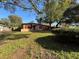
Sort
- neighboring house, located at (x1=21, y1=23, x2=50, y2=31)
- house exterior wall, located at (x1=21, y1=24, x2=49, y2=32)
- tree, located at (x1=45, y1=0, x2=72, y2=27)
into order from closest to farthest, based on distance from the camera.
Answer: tree, located at (x1=45, y1=0, x2=72, y2=27) < house exterior wall, located at (x1=21, y1=24, x2=49, y2=32) < neighboring house, located at (x1=21, y1=23, x2=50, y2=31)

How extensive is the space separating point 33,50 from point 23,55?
167 centimetres

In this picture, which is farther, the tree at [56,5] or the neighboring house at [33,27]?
the neighboring house at [33,27]

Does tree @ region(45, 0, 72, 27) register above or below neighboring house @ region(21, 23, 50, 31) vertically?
above

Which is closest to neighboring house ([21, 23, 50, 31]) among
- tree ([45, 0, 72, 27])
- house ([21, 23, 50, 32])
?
house ([21, 23, 50, 32])

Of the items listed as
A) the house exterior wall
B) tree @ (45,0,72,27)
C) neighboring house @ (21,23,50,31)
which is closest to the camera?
tree @ (45,0,72,27)

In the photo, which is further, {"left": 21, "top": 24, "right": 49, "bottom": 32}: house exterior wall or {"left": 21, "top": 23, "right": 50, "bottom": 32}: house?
{"left": 21, "top": 23, "right": 50, "bottom": 32}: house

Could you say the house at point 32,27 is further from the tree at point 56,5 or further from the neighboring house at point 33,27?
the tree at point 56,5

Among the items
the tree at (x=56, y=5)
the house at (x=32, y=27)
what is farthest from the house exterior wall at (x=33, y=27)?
the tree at (x=56, y=5)

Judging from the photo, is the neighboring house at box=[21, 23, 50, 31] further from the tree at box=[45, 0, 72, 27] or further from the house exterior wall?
the tree at box=[45, 0, 72, 27]

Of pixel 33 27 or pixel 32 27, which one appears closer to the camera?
pixel 32 27

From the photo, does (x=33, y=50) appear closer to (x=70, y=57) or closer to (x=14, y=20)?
(x=70, y=57)

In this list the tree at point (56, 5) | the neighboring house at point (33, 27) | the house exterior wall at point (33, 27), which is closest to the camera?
the tree at point (56, 5)

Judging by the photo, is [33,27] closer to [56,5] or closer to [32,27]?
[32,27]

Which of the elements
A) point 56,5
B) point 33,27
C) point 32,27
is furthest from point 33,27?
point 56,5
